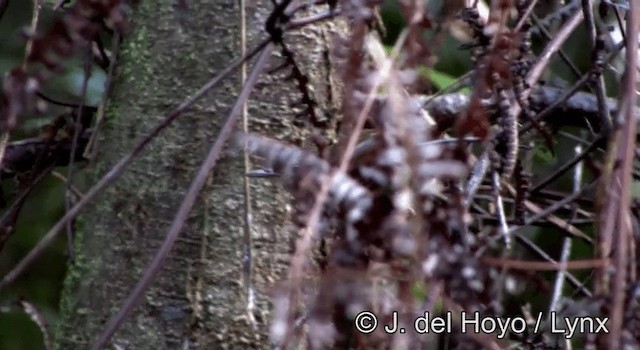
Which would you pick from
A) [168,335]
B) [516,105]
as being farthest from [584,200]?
[168,335]

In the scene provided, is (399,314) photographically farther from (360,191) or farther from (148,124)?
(148,124)

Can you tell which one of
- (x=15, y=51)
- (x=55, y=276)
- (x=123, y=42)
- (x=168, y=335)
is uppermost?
(x=123, y=42)

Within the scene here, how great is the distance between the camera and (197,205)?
85 cm

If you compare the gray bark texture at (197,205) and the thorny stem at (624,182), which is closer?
the thorny stem at (624,182)

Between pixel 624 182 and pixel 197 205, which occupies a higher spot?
pixel 624 182

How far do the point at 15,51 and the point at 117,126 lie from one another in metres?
0.79

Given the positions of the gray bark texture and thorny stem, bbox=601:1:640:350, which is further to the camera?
the gray bark texture

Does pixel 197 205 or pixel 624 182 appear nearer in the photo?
pixel 624 182

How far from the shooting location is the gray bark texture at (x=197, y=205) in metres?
0.84

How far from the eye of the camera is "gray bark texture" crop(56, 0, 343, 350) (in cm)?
84

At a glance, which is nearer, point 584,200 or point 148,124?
point 148,124

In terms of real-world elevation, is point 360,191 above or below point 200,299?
above

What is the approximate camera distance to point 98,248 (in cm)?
89

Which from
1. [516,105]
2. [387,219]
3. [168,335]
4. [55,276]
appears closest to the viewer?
[387,219]
